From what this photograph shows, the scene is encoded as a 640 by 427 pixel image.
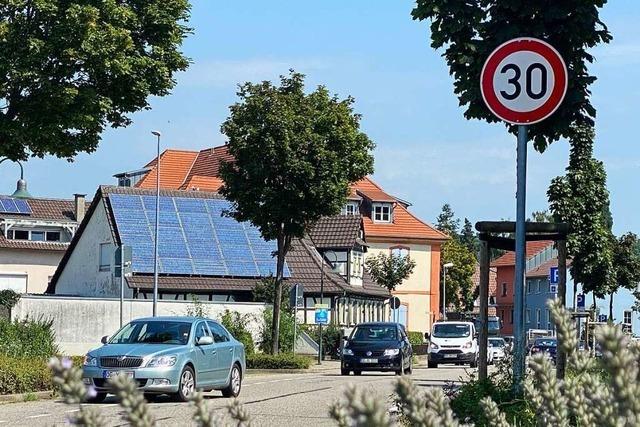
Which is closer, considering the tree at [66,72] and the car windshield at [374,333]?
the tree at [66,72]

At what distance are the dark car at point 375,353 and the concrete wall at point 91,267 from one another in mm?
24989

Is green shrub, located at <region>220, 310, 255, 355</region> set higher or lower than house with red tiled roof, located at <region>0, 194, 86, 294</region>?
lower

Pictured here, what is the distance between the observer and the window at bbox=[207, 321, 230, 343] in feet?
75.0

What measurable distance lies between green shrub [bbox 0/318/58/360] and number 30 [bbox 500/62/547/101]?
21.4 meters

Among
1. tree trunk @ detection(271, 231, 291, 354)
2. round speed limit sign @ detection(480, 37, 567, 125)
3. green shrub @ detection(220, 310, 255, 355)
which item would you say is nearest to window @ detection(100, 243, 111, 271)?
green shrub @ detection(220, 310, 255, 355)

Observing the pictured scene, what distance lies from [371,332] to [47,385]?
15.3 m

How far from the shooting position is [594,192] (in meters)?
41.4

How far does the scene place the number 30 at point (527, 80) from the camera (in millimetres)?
9656

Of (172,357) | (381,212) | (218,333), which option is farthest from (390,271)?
(172,357)

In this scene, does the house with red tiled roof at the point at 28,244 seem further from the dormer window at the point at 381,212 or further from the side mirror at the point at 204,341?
the side mirror at the point at 204,341

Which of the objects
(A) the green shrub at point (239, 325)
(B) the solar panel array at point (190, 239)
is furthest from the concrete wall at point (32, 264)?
(A) the green shrub at point (239, 325)

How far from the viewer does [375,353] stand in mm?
35250

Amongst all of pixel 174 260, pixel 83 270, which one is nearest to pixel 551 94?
pixel 174 260

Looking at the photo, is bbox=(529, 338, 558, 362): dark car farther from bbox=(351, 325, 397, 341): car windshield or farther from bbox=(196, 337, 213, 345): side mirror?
bbox=(351, 325, 397, 341): car windshield
